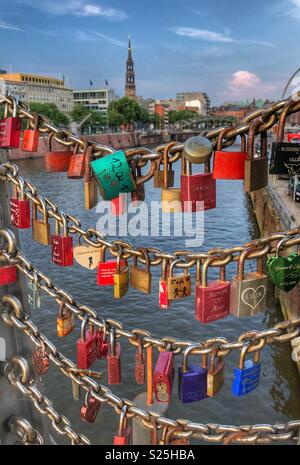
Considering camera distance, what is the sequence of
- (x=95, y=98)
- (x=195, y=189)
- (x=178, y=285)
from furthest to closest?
(x=95, y=98)
(x=178, y=285)
(x=195, y=189)

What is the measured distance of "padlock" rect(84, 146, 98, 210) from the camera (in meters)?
1.68

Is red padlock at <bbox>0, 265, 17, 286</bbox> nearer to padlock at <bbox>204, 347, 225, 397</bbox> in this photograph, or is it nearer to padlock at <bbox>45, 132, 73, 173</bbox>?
padlock at <bbox>45, 132, 73, 173</bbox>

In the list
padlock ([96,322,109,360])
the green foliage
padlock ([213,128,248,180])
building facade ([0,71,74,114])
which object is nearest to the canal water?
padlock ([96,322,109,360])

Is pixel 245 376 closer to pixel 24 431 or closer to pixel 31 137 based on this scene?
pixel 24 431

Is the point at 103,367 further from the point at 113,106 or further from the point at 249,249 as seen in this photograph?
the point at 113,106

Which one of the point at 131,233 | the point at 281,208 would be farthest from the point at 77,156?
the point at 131,233

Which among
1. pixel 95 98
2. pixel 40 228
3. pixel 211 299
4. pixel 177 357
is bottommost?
pixel 177 357

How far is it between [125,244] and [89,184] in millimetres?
300

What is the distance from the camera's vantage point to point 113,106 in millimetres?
94250

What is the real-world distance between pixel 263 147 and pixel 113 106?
9683 centimetres

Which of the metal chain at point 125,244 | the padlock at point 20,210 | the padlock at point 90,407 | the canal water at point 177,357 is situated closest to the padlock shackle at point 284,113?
the metal chain at point 125,244

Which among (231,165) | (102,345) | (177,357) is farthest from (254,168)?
(177,357)

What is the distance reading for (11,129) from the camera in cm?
180
